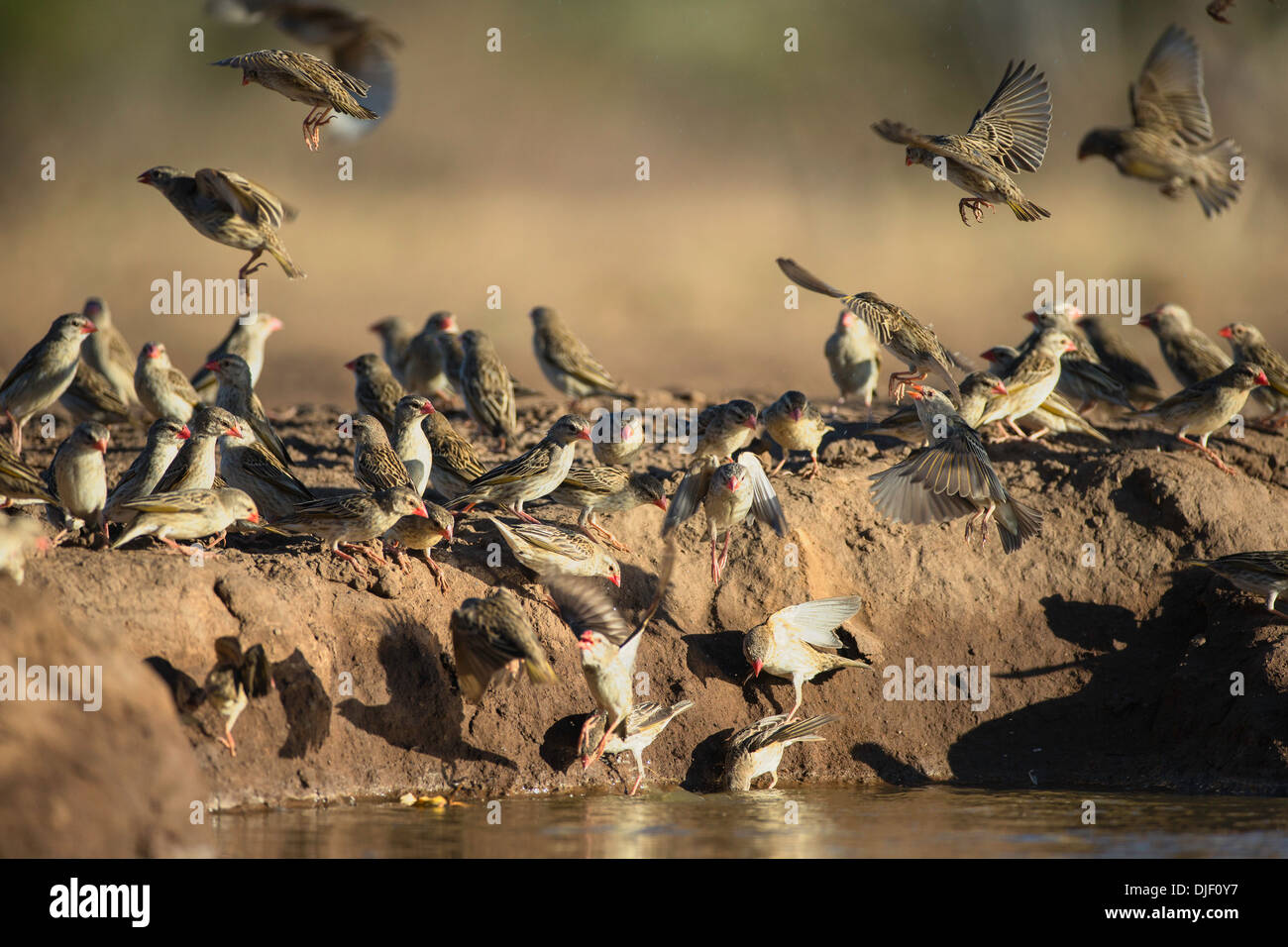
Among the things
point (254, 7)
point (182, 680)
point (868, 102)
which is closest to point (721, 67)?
point (868, 102)

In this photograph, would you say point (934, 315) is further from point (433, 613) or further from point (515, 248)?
point (433, 613)

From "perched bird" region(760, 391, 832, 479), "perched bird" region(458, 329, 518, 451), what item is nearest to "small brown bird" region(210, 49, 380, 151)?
"perched bird" region(458, 329, 518, 451)

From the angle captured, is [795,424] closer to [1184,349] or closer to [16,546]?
[1184,349]

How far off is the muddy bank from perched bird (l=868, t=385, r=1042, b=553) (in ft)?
1.42

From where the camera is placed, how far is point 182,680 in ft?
24.0

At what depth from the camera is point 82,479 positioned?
835 centimetres

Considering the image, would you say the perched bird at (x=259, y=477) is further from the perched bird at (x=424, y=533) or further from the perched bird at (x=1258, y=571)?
the perched bird at (x=1258, y=571)

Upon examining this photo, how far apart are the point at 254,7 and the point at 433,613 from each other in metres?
4.56

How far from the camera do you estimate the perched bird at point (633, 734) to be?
8141mm

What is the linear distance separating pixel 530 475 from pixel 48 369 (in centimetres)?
364

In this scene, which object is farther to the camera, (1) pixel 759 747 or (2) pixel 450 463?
(2) pixel 450 463

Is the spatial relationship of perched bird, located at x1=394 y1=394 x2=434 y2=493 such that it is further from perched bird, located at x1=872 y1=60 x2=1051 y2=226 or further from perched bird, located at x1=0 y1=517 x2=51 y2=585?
perched bird, located at x1=872 y1=60 x2=1051 y2=226

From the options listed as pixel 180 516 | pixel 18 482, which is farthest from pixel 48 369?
pixel 180 516

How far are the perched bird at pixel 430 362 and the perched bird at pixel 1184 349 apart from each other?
19.3 feet
